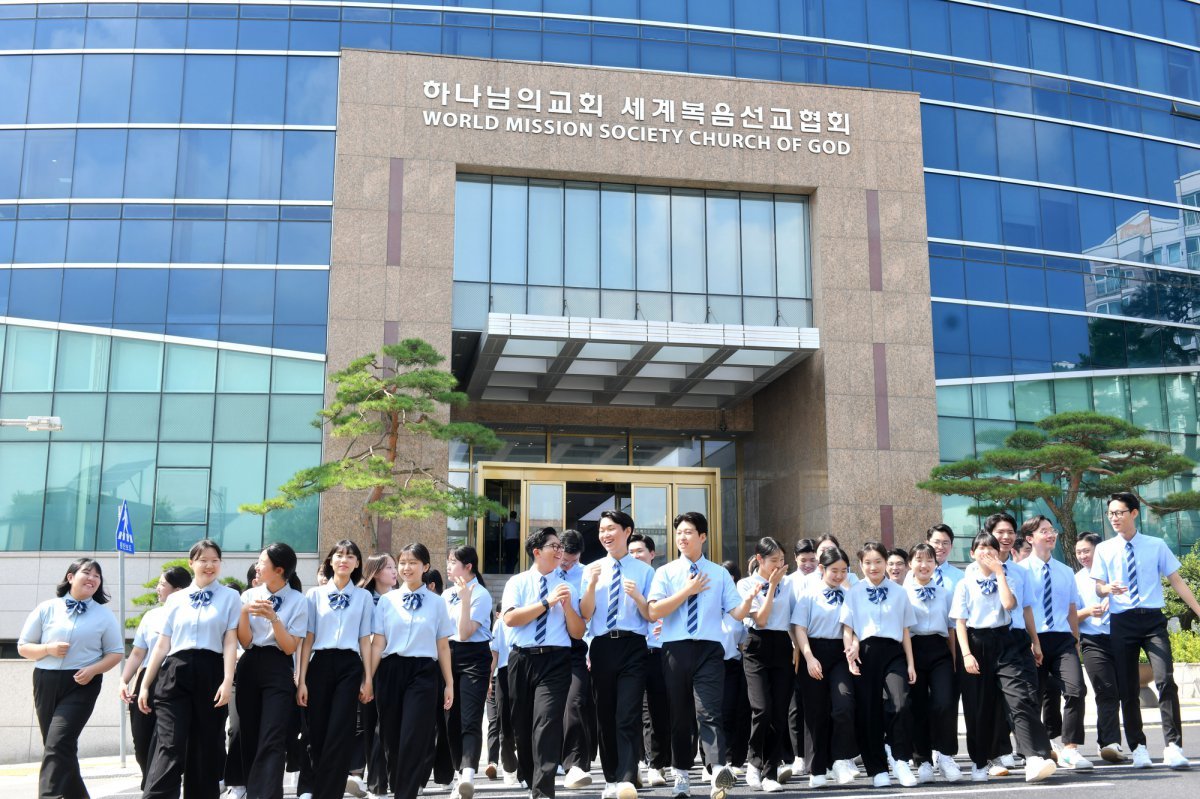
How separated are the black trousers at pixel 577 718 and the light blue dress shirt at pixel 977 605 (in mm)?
3140

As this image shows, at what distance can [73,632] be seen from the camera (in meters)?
7.90

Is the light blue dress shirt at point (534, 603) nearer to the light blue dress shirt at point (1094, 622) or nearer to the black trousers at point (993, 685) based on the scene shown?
the black trousers at point (993, 685)

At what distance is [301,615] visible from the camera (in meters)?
7.39

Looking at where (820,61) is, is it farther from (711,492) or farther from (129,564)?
(129,564)

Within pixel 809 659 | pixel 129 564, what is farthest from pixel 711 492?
pixel 809 659

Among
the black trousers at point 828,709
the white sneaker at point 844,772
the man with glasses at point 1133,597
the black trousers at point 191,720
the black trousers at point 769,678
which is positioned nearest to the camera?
the black trousers at point 191,720

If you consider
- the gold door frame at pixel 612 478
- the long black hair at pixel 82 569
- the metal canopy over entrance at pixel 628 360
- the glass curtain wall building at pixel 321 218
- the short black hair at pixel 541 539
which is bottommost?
the long black hair at pixel 82 569

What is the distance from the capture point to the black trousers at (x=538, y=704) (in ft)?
25.3

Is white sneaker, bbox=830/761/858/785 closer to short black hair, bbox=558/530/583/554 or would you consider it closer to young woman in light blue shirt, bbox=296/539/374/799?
short black hair, bbox=558/530/583/554

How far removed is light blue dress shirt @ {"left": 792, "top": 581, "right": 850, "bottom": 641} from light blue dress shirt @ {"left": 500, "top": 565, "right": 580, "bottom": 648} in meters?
2.01

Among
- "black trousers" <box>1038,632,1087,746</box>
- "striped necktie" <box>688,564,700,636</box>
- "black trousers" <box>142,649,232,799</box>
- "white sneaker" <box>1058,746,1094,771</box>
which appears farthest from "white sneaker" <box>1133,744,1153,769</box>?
"black trousers" <box>142,649,232,799</box>

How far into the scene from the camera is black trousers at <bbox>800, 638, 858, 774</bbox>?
8688mm

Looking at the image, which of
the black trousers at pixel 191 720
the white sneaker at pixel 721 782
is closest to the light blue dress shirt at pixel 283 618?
the black trousers at pixel 191 720

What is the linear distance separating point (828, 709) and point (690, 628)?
1.54 metres
